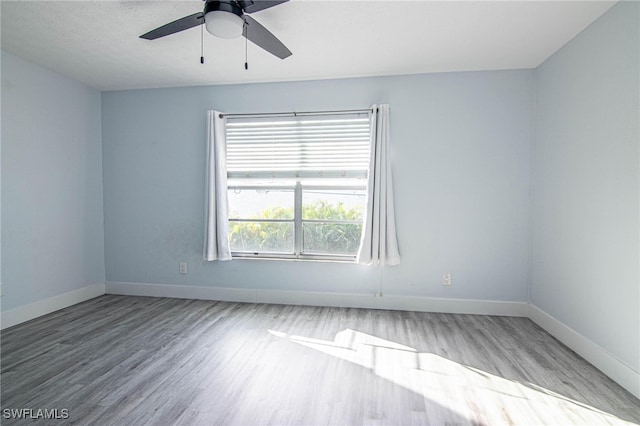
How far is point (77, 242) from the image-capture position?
12.9 ft

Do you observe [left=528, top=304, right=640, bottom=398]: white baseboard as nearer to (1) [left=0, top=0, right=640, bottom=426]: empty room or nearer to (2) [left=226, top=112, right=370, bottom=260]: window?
(1) [left=0, top=0, right=640, bottom=426]: empty room

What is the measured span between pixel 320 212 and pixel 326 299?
1.03 m

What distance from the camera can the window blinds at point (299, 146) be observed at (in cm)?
368

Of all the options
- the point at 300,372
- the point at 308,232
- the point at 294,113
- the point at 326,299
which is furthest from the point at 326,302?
the point at 294,113

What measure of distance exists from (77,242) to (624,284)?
5.32 metres

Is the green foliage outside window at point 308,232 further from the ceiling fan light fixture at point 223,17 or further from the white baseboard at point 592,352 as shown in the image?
the ceiling fan light fixture at point 223,17

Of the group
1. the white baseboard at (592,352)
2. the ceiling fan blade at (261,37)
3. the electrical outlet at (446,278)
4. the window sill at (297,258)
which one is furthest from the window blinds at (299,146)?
the white baseboard at (592,352)

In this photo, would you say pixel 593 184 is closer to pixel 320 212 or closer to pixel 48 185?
pixel 320 212

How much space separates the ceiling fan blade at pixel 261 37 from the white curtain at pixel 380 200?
4.70 feet

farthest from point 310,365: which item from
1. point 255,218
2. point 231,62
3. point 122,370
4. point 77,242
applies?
point 77,242

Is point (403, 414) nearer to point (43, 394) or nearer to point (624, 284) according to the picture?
point (624, 284)

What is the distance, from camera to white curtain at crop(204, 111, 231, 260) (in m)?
3.86

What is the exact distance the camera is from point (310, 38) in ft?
9.24

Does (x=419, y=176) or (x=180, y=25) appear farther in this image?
(x=419, y=176)
